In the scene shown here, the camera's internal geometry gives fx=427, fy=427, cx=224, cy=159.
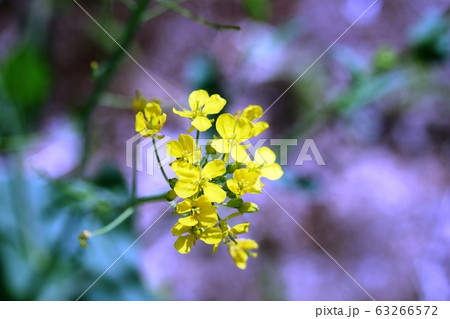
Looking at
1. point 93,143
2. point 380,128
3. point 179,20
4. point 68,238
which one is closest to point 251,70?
point 179,20

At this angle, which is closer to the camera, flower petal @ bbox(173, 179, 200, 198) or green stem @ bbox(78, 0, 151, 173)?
flower petal @ bbox(173, 179, 200, 198)

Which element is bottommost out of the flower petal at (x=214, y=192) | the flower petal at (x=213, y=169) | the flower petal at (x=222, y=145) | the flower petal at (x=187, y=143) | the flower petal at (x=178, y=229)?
the flower petal at (x=178, y=229)

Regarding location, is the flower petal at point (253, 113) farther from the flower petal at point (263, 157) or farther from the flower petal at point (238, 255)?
the flower petal at point (238, 255)

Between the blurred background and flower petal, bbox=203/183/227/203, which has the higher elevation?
the blurred background

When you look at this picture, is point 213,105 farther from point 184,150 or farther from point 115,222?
point 115,222

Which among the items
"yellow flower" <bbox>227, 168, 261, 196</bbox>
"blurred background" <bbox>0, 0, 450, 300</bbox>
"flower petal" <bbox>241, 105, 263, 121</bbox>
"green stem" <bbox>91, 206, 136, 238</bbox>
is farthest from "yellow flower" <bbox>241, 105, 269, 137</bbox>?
"blurred background" <bbox>0, 0, 450, 300</bbox>

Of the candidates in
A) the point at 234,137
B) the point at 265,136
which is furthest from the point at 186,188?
the point at 265,136

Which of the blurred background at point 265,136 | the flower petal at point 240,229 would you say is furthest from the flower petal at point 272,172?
the blurred background at point 265,136

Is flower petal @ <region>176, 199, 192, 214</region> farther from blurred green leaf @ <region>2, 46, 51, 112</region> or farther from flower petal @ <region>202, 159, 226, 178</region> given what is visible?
blurred green leaf @ <region>2, 46, 51, 112</region>
